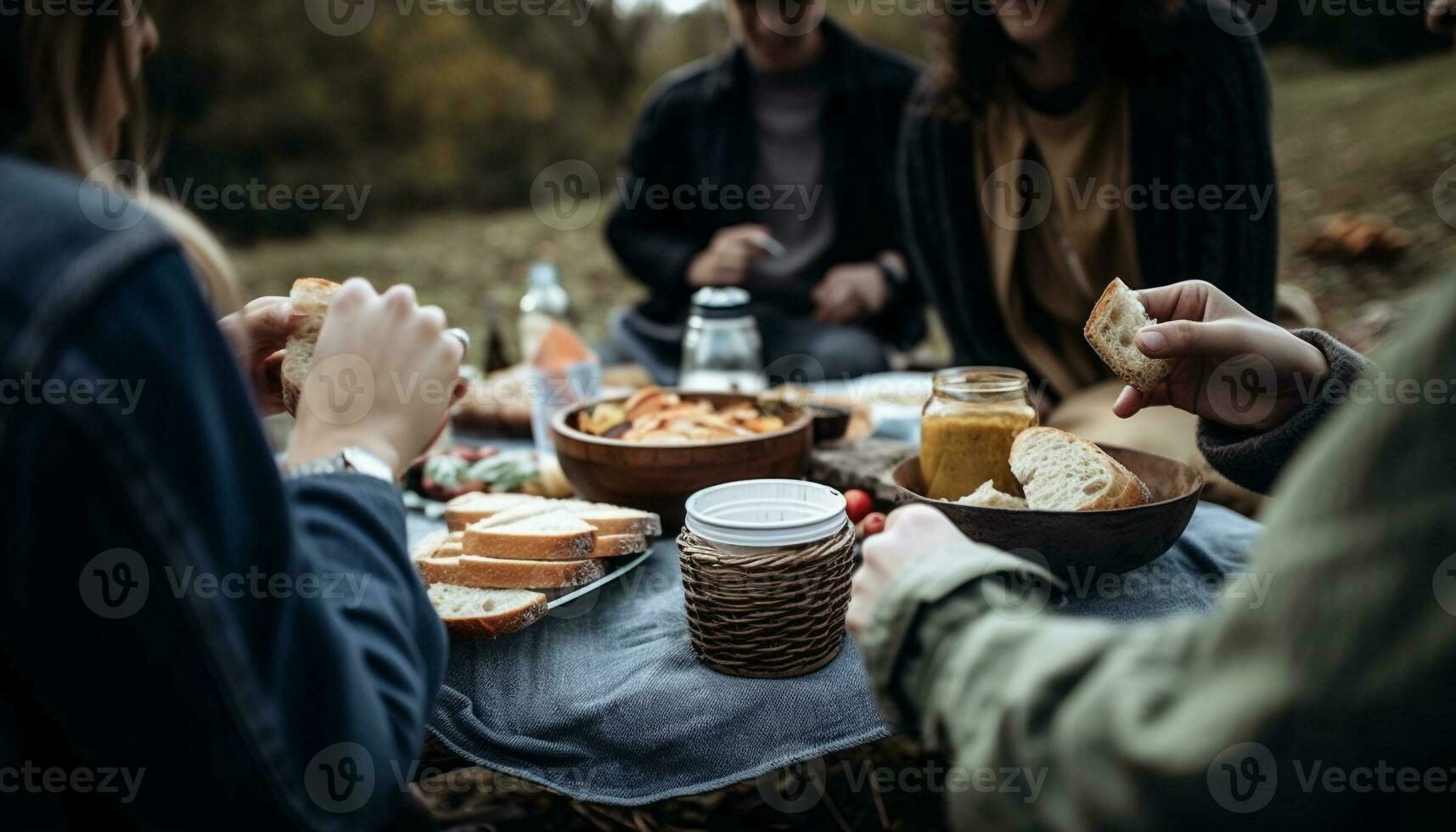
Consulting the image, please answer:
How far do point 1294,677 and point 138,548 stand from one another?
76 centimetres

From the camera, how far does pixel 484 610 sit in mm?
1407

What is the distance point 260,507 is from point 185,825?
0.25 meters

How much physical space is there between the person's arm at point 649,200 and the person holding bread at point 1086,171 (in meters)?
1.34

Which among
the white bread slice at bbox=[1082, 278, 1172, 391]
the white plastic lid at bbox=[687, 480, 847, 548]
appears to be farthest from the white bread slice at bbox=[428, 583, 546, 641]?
the white bread slice at bbox=[1082, 278, 1172, 391]

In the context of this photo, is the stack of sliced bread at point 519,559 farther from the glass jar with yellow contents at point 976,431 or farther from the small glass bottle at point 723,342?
the small glass bottle at point 723,342

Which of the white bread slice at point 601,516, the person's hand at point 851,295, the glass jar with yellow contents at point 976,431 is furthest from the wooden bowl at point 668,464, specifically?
the person's hand at point 851,295

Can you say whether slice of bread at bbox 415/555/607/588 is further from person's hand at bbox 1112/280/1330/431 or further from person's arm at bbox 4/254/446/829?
person's hand at bbox 1112/280/1330/431

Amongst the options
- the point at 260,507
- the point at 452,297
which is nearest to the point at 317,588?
the point at 260,507

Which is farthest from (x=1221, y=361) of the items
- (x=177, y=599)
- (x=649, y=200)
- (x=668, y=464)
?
(x=649, y=200)

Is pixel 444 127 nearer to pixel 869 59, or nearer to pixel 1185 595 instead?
pixel 869 59

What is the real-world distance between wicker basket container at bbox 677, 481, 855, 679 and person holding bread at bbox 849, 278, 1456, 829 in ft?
1.47

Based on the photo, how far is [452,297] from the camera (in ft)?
24.3

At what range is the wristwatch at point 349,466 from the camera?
998 millimetres

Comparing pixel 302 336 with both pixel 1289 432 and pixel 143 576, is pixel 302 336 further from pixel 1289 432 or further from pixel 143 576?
pixel 1289 432
